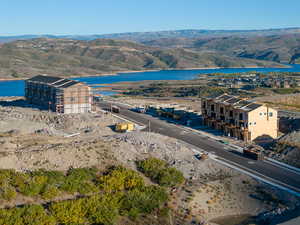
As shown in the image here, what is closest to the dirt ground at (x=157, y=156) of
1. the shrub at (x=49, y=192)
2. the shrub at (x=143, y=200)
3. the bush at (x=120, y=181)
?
the shrub at (x=143, y=200)

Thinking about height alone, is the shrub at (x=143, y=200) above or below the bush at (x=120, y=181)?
below

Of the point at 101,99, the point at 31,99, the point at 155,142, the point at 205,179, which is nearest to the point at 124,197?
the point at 205,179

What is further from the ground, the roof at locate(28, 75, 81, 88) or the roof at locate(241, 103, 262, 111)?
the roof at locate(28, 75, 81, 88)

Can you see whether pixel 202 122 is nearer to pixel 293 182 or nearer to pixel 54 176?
pixel 293 182

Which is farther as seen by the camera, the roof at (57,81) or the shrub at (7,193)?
the roof at (57,81)

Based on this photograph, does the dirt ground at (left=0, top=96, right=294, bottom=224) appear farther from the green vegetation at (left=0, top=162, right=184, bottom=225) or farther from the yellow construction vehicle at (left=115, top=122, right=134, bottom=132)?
the yellow construction vehicle at (left=115, top=122, right=134, bottom=132)

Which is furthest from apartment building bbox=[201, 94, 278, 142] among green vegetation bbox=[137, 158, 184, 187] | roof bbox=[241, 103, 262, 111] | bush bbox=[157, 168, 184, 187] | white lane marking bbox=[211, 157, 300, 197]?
bush bbox=[157, 168, 184, 187]

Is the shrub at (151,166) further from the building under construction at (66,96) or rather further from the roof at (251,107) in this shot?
the building under construction at (66,96)
